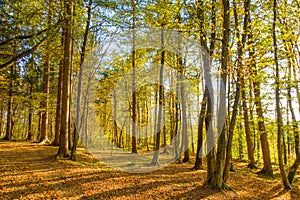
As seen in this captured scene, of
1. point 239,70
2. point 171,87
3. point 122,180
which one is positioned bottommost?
point 122,180

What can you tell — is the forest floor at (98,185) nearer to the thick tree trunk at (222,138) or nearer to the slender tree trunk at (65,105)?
the thick tree trunk at (222,138)

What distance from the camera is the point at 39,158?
874 cm

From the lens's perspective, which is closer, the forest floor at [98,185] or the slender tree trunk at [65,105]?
the forest floor at [98,185]

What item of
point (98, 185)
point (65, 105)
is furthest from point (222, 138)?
point (65, 105)

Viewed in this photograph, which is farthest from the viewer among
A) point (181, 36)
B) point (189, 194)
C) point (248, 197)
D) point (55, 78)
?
point (55, 78)

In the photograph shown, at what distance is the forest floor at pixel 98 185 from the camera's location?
17.6ft

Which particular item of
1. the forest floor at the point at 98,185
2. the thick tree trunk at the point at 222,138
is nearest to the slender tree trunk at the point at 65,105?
the forest floor at the point at 98,185

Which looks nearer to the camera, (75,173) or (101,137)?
(75,173)

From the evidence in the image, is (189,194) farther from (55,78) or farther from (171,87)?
(55,78)

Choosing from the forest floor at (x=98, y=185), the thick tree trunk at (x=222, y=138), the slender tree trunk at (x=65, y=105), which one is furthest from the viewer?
the slender tree trunk at (x=65, y=105)

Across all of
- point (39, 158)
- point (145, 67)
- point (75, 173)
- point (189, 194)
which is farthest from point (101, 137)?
point (189, 194)

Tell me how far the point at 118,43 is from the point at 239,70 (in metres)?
9.93

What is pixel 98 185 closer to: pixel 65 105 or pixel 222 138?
pixel 222 138

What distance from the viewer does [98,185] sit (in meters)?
6.34
